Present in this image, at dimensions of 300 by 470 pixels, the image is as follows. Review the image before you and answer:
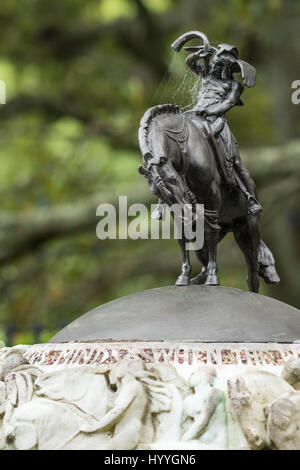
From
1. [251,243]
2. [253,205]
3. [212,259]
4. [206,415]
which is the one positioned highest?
[253,205]

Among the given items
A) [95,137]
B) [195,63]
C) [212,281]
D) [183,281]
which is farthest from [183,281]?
[95,137]

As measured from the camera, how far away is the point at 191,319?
13.0 feet

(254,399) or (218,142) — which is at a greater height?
(218,142)

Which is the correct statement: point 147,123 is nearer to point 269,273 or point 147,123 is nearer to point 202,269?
point 202,269

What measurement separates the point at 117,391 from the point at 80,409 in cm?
18

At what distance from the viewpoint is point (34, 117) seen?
13133mm

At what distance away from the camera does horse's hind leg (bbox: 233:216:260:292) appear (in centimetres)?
507

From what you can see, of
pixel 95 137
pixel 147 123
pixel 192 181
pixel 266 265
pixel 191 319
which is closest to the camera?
pixel 191 319

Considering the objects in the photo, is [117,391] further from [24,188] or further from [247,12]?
[24,188]

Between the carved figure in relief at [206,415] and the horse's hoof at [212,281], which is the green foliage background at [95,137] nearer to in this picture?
Answer: the horse's hoof at [212,281]

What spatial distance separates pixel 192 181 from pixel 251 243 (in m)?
0.79

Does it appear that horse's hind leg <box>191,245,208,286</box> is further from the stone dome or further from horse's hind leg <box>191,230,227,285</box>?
the stone dome

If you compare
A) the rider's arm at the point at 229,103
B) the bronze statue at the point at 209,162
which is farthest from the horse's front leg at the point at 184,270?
the rider's arm at the point at 229,103

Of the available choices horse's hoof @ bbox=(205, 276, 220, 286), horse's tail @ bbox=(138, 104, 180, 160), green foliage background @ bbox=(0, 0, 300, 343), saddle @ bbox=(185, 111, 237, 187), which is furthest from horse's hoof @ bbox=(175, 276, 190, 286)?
green foliage background @ bbox=(0, 0, 300, 343)
